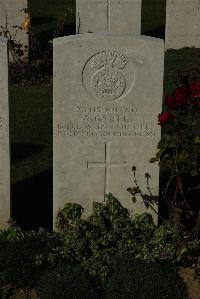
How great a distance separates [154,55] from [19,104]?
434 centimetres

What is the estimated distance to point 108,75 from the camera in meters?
A: 6.48

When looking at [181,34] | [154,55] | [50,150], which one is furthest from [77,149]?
[181,34]

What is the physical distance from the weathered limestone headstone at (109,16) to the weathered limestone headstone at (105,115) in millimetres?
5093

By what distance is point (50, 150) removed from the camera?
899cm

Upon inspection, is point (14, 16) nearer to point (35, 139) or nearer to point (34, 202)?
point (35, 139)

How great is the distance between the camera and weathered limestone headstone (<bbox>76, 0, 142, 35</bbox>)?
451 inches

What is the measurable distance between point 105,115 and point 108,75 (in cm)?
34

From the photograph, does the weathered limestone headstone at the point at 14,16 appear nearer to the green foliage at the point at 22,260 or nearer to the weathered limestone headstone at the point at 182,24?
the weathered limestone headstone at the point at 182,24

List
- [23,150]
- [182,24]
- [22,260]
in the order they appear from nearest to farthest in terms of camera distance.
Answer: [22,260] < [23,150] < [182,24]

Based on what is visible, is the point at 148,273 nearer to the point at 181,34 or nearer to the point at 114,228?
the point at 114,228

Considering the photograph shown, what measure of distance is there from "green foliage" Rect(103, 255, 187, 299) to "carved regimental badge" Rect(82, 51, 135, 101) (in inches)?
53.1

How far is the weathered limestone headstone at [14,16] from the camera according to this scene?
12055 mm

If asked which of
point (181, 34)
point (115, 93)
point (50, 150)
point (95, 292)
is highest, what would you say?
point (181, 34)

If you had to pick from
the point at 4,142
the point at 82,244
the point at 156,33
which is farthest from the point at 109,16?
the point at 82,244
